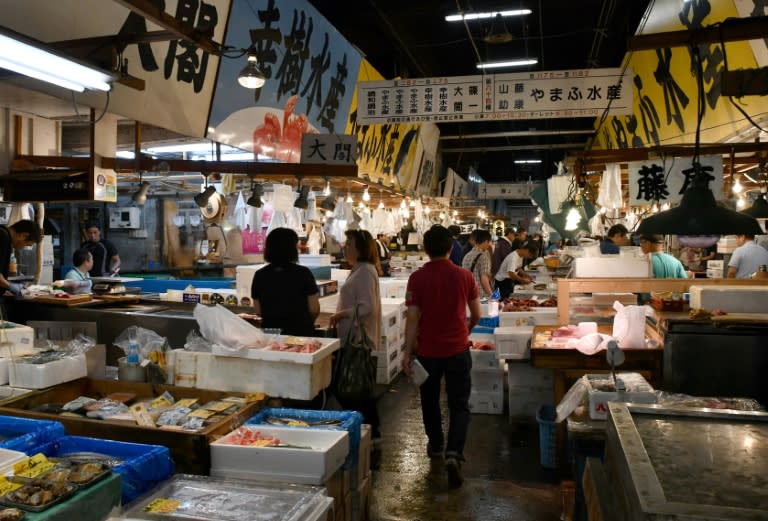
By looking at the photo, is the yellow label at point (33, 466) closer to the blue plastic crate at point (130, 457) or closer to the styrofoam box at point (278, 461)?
the blue plastic crate at point (130, 457)

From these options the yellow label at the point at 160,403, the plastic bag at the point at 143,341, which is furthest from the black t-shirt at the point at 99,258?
the yellow label at the point at 160,403

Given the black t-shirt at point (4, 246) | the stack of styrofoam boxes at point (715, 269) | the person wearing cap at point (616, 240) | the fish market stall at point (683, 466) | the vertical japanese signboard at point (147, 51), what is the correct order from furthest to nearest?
the stack of styrofoam boxes at point (715, 269) < the person wearing cap at point (616, 240) < the black t-shirt at point (4, 246) < the vertical japanese signboard at point (147, 51) < the fish market stall at point (683, 466)

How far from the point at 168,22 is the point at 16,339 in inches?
99.4

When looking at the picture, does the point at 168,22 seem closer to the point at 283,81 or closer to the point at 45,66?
the point at 45,66

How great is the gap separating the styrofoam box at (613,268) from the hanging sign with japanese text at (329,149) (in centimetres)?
337

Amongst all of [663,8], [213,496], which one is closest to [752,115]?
[663,8]

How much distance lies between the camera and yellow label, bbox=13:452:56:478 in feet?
8.28

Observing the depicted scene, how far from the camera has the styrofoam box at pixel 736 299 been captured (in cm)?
505

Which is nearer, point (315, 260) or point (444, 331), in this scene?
point (444, 331)

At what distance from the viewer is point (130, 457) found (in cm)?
290

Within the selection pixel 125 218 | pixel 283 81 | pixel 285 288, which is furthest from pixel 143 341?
pixel 125 218

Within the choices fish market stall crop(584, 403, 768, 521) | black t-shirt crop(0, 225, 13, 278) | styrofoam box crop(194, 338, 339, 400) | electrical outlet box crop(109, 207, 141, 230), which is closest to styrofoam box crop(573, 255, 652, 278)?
styrofoam box crop(194, 338, 339, 400)

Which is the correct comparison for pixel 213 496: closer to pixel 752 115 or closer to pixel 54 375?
pixel 54 375

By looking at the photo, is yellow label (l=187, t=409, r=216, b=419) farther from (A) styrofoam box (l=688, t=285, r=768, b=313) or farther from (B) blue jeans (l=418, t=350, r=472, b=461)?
(A) styrofoam box (l=688, t=285, r=768, b=313)
